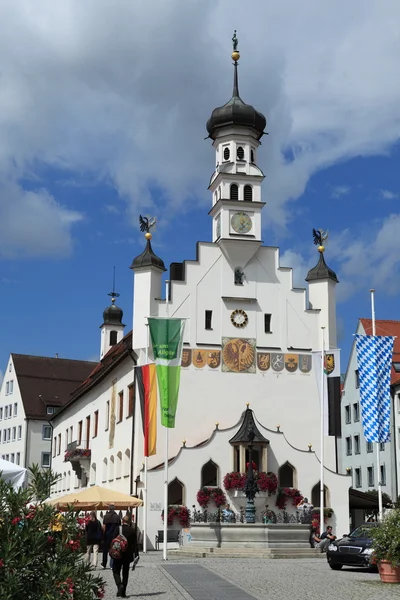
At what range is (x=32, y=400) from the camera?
7750cm

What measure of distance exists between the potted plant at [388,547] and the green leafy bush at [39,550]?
10676mm

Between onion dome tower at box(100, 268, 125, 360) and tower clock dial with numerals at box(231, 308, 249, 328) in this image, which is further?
onion dome tower at box(100, 268, 125, 360)

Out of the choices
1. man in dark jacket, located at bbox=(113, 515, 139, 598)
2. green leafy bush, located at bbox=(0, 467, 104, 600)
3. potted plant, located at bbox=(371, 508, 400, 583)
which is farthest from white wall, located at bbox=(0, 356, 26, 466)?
green leafy bush, located at bbox=(0, 467, 104, 600)

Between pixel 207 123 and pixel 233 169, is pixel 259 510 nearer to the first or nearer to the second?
pixel 233 169

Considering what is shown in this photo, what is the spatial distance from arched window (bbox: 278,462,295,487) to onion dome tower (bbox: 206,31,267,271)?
9736 mm

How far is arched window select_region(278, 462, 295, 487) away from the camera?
124 ft

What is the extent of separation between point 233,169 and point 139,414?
42.6 feet

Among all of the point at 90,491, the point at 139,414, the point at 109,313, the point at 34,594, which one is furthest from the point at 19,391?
the point at 34,594

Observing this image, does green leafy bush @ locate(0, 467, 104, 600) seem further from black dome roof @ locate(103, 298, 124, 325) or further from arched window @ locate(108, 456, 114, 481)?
black dome roof @ locate(103, 298, 124, 325)

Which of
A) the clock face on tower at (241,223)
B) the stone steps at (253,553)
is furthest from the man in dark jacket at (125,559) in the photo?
the clock face on tower at (241,223)

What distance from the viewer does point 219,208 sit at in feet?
138

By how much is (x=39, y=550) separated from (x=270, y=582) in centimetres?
1065

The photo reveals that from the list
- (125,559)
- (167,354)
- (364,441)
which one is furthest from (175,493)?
(364,441)

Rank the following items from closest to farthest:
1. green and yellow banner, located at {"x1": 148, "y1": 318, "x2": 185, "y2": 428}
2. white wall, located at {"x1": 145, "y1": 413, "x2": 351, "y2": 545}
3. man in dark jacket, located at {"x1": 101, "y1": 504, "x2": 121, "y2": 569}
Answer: man in dark jacket, located at {"x1": 101, "y1": 504, "x2": 121, "y2": 569}, green and yellow banner, located at {"x1": 148, "y1": 318, "x2": 185, "y2": 428}, white wall, located at {"x1": 145, "y1": 413, "x2": 351, "y2": 545}
